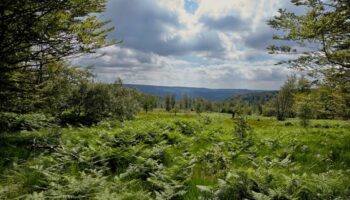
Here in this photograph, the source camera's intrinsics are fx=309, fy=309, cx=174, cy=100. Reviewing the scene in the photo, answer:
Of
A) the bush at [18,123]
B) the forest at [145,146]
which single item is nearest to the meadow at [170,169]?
the forest at [145,146]

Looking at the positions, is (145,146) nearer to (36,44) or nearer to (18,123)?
(36,44)

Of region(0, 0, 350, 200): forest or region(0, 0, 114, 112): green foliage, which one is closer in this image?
region(0, 0, 350, 200): forest

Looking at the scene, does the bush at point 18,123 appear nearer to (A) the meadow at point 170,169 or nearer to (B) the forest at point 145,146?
A: (B) the forest at point 145,146

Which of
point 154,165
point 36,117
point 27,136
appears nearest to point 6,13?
point 27,136

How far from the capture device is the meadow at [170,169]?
204 inches

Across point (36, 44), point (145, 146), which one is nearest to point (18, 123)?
point (36, 44)

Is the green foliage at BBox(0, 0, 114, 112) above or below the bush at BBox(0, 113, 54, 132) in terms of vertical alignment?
above

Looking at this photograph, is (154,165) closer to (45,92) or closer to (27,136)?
(27,136)

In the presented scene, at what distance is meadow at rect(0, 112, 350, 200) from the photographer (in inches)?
204

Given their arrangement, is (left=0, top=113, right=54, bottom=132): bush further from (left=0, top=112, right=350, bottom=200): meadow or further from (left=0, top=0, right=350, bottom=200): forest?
(left=0, top=112, right=350, bottom=200): meadow

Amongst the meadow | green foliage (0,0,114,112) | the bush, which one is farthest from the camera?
the bush

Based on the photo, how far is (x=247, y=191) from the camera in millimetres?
5066

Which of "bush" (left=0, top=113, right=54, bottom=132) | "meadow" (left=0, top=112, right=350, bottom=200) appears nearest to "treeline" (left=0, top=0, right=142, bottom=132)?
"bush" (left=0, top=113, right=54, bottom=132)

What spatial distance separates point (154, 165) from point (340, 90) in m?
10.1
